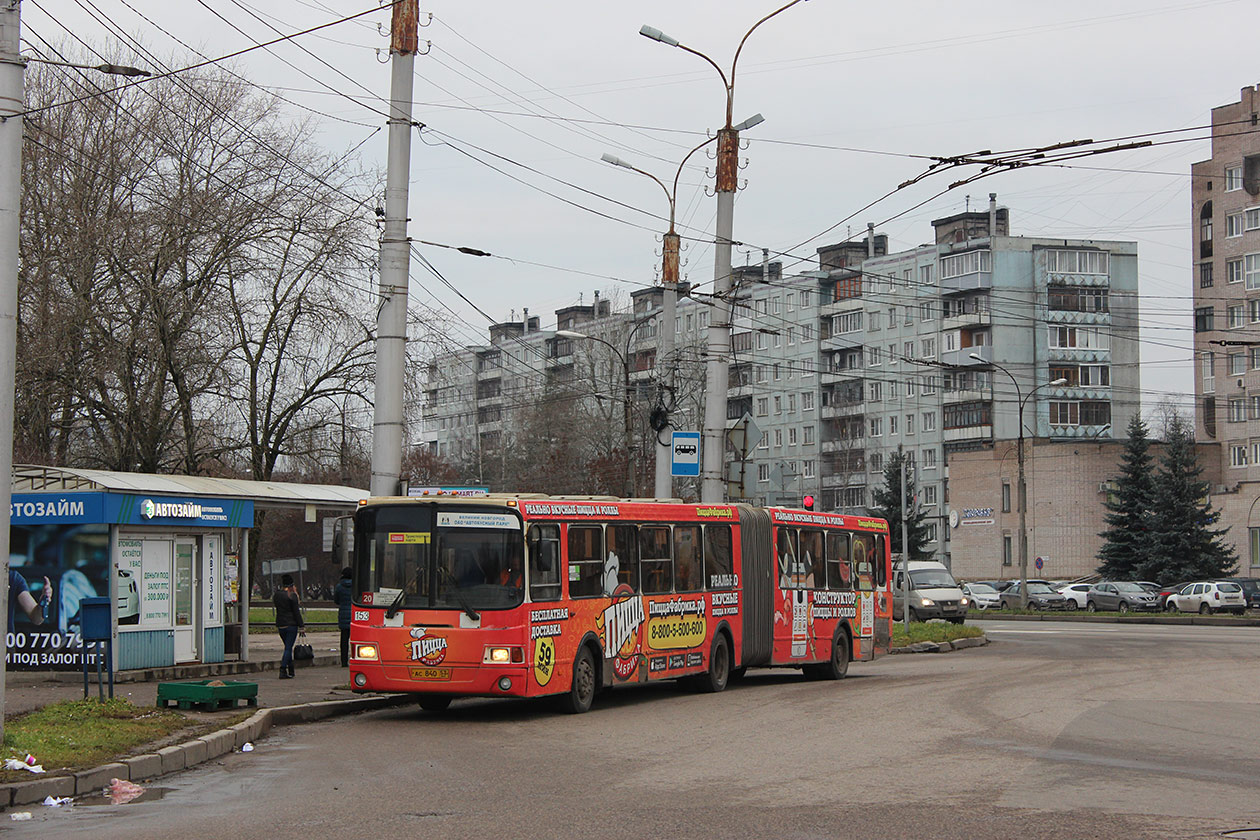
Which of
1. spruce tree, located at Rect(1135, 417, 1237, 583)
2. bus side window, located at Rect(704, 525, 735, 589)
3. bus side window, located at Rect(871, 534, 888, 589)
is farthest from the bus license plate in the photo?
spruce tree, located at Rect(1135, 417, 1237, 583)

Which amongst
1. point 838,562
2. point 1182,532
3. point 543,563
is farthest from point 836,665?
point 1182,532

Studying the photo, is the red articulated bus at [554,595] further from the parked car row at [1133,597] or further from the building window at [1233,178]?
the building window at [1233,178]

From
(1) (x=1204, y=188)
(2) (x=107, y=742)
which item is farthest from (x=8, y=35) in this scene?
(1) (x=1204, y=188)

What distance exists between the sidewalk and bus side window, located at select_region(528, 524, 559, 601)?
3388 millimetres

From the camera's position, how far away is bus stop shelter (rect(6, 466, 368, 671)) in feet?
67.7

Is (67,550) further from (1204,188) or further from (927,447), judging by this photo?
(1204,188)

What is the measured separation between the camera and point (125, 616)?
68.4 feet

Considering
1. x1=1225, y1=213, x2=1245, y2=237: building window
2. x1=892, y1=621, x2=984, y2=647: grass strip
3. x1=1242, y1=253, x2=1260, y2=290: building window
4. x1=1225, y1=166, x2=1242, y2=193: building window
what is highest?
x1=1225, y1=166, x2=1242, y2=193: building window

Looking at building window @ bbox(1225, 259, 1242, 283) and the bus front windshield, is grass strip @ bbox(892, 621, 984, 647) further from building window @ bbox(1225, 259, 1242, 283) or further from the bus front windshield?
building window @ bbox(1225, 259, 1242, 283)

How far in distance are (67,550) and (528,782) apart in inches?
483

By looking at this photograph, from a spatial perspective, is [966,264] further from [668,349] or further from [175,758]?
[175,758]

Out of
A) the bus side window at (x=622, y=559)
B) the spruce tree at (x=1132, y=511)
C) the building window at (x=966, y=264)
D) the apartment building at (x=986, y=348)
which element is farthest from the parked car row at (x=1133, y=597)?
the bus side window at (x=622, y=559)

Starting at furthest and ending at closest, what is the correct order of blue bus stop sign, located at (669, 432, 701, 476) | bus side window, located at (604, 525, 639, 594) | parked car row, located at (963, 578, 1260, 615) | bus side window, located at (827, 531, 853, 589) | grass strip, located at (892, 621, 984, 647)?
parked car row, located at (963, 578, 1260, 615), grass strip, located at (892, 621, 984, 647), blue bus stop sign, located at (669, 432, 701, 476), bus side window, located at (827, 531, 853, 589), bus side window, located at (604, 525, 639, 594)

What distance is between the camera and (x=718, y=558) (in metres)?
20.9
